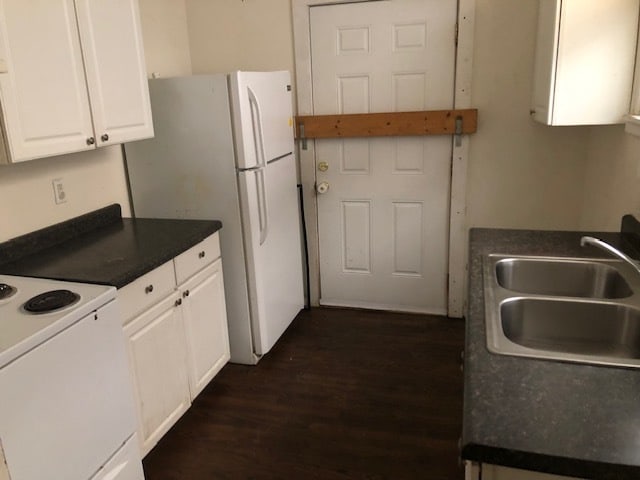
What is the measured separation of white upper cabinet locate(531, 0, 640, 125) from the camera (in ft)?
7.18

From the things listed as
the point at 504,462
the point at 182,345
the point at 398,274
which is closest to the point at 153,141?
the point at 182,345

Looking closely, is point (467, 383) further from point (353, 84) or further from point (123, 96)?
point (353, 84)

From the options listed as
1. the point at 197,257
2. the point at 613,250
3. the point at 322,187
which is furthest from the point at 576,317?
the point at 322,187

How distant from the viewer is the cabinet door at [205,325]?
2.49 m

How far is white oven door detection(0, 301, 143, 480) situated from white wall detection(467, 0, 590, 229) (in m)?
2.41

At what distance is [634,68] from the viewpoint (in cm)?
221

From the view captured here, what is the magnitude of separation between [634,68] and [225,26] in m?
2.49

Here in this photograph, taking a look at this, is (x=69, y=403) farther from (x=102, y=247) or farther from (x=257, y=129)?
(x=257, y=129)

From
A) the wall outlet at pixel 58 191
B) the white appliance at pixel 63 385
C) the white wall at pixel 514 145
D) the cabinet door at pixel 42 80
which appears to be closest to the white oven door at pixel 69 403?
the white appliance at pixel 63 385

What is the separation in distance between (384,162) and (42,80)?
83.8 inches

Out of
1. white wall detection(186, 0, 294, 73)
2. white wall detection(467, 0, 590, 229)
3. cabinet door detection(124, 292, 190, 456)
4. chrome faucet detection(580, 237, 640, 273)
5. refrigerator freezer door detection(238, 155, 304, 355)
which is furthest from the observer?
white wall detection(186, 0, 294, 73)

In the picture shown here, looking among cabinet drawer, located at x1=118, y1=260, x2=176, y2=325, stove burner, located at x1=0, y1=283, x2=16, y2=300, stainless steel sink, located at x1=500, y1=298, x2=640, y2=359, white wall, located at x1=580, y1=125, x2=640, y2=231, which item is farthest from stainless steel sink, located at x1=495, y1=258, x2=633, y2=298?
stove burner, located at x1=0, y1=283, x2=16, y2=300

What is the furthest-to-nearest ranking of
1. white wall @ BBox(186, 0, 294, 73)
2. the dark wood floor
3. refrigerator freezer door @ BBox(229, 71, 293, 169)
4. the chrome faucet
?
white wall @ BBox(186, 0, 294, 73)
refrigerator freezer door @ BBox(229, 71, 293, 169)
the dark wood floor
the chrome faucet

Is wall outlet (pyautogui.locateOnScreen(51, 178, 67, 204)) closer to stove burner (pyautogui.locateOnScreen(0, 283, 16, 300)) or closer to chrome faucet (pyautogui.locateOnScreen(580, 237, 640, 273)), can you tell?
stove burner (pyautogui.locateOnScreen(0, 283, 16, 300))
